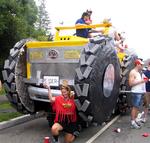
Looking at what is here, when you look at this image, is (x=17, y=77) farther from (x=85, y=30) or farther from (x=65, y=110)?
(x=85, y=30)

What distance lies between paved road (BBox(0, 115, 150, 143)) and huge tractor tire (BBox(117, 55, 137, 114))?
2.14 feet

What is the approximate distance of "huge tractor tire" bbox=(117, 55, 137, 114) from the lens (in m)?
10.2

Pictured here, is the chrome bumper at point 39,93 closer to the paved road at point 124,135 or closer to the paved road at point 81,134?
the paved road at point 81,134

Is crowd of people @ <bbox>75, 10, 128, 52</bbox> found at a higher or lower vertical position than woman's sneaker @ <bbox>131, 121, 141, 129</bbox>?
higher

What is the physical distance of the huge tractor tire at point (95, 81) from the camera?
296 inches

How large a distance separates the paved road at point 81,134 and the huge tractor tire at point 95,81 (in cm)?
67

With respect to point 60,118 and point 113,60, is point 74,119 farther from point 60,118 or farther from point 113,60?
point 113,60

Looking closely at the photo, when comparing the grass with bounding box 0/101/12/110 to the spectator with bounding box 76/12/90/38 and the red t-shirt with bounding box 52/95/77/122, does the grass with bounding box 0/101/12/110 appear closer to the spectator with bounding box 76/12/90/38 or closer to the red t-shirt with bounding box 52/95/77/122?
the spectator with bounding box 76/12/90/38

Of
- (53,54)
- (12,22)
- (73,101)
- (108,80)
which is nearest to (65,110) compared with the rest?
(73,101)

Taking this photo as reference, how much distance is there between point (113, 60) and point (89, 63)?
1083 millimetres

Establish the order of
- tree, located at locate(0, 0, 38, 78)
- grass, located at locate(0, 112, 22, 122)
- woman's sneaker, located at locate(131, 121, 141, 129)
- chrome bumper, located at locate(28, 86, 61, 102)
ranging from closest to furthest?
chrome bumper, located at locate(28, 86, 61, 102)
woman's sneaker, located at locate(131, 121, 141, 129)
grass, located at locate(0, 112, 22, 122)
tree, located at locate(0, 0, 38, 78)

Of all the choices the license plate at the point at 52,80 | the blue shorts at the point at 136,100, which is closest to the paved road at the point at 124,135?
the blue shorts at the point at 136,100

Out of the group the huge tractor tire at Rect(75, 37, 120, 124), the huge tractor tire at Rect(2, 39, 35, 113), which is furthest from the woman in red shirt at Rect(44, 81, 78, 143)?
the huge tractor tire at Rect(2, 39, 35, 113)

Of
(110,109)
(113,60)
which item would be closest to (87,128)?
(110,109)
